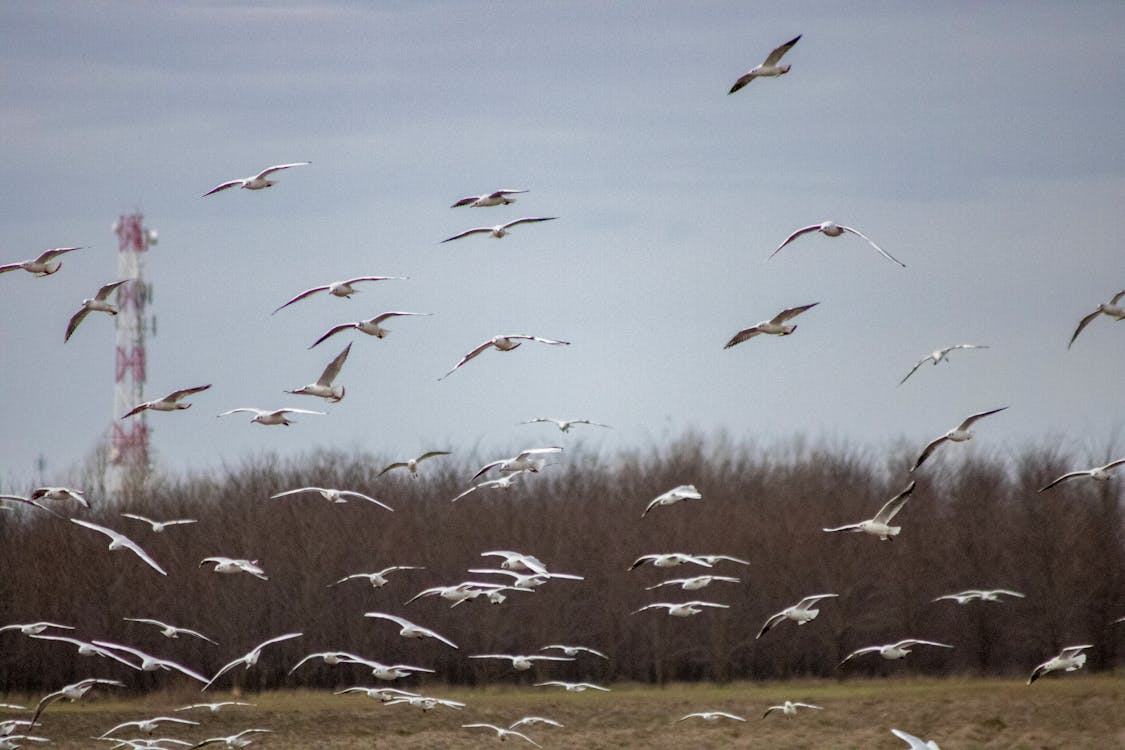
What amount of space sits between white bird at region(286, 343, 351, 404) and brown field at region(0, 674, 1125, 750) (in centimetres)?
1548

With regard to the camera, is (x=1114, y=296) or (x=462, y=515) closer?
(x=1114, y=296)

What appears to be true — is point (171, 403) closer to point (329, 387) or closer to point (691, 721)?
point (329, 387)

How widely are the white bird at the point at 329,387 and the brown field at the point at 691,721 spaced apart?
15482 millimetres

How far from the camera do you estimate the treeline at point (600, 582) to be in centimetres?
5078

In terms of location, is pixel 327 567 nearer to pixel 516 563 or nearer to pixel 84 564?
pixel 84 564

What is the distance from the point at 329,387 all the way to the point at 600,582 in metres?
30.6

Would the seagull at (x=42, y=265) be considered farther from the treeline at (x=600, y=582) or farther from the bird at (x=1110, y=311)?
the treeline at (x=600, y=582)

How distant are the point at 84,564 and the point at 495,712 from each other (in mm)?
16597

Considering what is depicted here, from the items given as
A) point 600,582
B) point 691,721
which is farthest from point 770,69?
point 600,582

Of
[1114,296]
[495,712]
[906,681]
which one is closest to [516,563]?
[1114,296]

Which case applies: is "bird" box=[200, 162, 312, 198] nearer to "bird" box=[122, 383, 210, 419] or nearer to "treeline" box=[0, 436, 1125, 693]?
"bird" box=[122, 383, 210, 419]

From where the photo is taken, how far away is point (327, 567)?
5366 cm

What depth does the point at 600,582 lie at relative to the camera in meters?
53.5

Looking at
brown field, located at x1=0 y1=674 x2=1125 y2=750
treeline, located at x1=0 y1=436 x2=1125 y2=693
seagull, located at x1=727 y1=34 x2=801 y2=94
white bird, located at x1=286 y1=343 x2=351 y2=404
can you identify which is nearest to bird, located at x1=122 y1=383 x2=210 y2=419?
white bird, located at x1=286 y1=343 x2=351 y2=404
